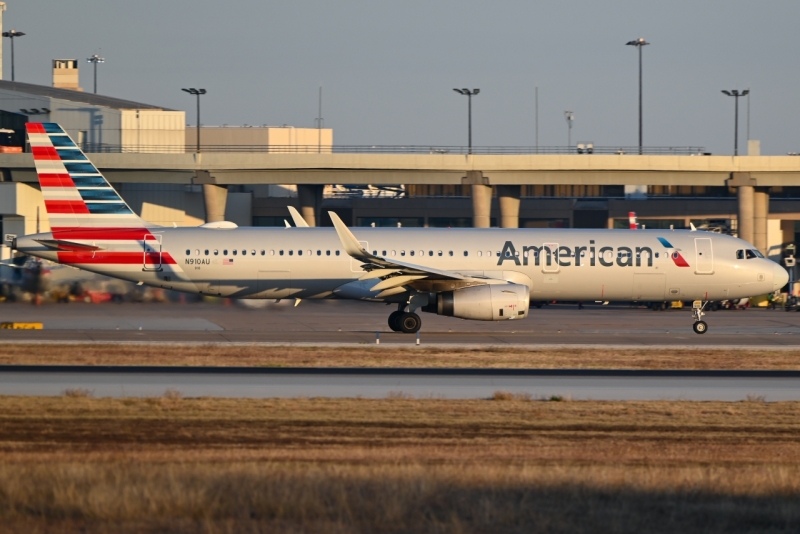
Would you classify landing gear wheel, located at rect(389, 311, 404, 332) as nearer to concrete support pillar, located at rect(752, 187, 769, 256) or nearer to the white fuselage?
the white fuselage

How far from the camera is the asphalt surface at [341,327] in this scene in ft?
96.7

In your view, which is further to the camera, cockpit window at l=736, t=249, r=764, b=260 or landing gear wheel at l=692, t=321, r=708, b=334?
cockpit window at l=736, t=249, r=764, b=260

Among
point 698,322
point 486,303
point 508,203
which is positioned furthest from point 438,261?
point 508,203

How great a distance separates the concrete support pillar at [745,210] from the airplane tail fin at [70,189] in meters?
37.3

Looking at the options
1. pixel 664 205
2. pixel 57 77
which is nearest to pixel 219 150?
pixel 57 77

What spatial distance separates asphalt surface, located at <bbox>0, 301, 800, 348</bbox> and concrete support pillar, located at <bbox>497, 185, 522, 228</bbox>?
59.6 ft

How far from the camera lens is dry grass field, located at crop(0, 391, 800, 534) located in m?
9.90

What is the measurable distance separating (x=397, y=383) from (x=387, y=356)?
15.2 ft

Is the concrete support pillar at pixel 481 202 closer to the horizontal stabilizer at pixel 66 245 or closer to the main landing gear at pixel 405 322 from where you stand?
the main landing gear at pixel 405 322

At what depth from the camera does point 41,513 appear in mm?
9938

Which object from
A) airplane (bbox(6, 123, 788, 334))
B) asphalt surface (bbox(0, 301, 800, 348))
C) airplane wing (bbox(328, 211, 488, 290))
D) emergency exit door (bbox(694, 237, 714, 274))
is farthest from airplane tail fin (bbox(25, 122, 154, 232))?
emergency exit door (bbox(694, 237, 714, 274))

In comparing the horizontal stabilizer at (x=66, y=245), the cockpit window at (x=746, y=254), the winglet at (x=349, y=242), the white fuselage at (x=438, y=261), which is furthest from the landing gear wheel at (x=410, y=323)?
the cockpit window at (x=746, y=254)

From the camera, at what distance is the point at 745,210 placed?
57500 millimetres

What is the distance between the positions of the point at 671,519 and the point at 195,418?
846 cm
